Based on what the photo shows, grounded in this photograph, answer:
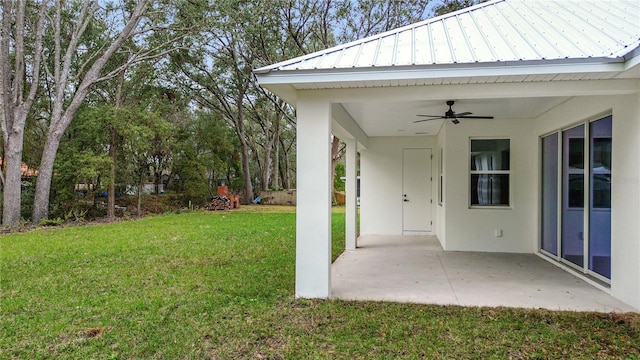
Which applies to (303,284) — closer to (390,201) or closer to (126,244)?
Answer: (126,244)

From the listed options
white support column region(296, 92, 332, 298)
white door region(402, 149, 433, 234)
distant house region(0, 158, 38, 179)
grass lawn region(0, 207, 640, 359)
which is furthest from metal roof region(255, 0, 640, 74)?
distant house region(0, 158, 38, 179)

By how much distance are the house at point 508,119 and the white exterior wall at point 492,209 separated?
0.06 ft

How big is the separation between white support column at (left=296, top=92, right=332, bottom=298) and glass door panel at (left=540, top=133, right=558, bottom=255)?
3.95 m

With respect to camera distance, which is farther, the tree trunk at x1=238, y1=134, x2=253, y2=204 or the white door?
the tree trunk at x1=238, y1=134, x2=253, y2=204

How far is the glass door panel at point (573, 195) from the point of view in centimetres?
516

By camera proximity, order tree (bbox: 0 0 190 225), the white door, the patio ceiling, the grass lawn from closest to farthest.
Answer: the grass lawn < the patio ceiling < the white door < tree (bbox: 0 0 190 225)

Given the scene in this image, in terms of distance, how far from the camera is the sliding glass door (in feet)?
15.3

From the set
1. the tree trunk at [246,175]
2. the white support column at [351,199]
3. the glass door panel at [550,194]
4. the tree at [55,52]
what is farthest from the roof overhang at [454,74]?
the tree trunk at [246,175]

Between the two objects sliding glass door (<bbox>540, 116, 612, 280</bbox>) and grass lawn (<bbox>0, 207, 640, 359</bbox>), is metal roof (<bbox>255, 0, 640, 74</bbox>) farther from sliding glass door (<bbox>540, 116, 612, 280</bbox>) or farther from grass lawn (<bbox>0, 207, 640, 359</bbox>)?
grass lawn (<bbox>0, 207, 640, 359</bbox>)

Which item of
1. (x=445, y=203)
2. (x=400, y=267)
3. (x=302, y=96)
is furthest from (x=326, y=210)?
(x=445, y=203)

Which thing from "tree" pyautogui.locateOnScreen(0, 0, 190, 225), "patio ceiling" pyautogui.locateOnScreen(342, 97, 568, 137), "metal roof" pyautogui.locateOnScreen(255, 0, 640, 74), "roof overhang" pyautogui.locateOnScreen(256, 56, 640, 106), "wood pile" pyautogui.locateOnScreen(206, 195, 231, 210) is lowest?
"wood pile" pyautogui.locateOnScreen(206, 195, 231, 210)

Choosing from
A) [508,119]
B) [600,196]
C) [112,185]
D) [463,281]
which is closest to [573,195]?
[600,196]

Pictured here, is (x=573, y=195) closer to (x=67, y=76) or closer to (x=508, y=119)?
(x=508, y=119)

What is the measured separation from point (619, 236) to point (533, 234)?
116 inches
